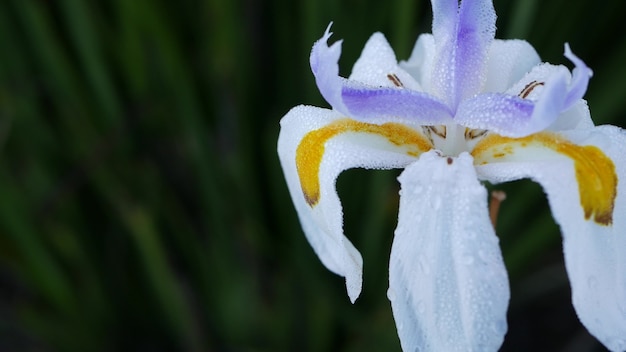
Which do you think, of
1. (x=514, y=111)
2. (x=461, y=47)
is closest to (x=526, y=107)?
(x=514, y=111)

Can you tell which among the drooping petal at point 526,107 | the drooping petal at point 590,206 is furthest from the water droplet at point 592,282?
the drooping petal at point 526,107

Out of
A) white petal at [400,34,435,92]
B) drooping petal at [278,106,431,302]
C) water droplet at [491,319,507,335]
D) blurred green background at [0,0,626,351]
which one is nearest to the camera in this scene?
water droplet at [491,319,507,335]

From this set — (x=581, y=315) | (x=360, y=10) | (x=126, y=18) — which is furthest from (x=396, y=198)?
(x=581, y=315)

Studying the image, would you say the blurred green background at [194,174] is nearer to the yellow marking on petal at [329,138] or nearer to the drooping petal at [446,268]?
the yellow marking on petal at [329,138]

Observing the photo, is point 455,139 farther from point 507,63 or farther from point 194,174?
point 194,174

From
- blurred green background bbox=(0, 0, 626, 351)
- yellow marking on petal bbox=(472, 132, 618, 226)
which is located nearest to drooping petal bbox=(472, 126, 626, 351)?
yellow marking on petal bbox=(472, 132, 618, 226)

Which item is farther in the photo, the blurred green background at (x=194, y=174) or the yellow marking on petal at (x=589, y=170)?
the blurred green background at (x=194, y=174)

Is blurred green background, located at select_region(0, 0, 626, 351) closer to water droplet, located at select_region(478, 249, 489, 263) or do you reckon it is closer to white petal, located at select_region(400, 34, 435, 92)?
white petal, located at select_region(400, 34, 435, 92)
